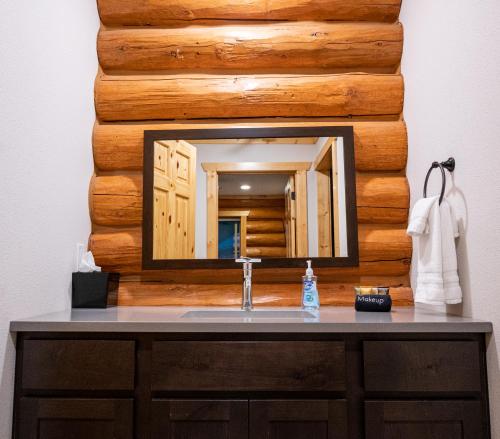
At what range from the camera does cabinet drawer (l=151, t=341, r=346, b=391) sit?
142 centimetres

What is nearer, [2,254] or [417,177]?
[2,254]

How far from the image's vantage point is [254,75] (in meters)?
2.24

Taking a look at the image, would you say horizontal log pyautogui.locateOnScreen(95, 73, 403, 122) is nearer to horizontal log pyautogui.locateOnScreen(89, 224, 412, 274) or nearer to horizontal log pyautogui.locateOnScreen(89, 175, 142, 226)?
horizontal log pyautogui.locateOnScreen(89, 175, 142, 226)

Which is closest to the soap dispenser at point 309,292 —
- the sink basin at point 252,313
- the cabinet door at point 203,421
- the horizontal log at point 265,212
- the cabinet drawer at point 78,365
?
the sink basin at point 252,313

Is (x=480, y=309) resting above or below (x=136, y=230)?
below

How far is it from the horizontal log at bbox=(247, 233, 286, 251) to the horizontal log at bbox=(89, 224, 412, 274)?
40 centimetres

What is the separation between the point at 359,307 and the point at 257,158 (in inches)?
34.0

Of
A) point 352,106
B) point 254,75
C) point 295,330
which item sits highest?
point 254,75

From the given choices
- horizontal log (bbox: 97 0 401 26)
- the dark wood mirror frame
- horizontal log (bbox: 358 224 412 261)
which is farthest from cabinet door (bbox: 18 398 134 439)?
horizontal log (bbox: 97 0 401 26)

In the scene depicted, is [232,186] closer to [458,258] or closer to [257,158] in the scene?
[257,158]

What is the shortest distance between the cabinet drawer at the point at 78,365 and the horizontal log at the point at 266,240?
0.82 meters

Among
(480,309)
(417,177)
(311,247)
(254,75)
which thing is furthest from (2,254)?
(417,177)

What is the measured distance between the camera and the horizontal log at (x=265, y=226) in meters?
2.10

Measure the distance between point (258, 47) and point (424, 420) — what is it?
5.96ft
